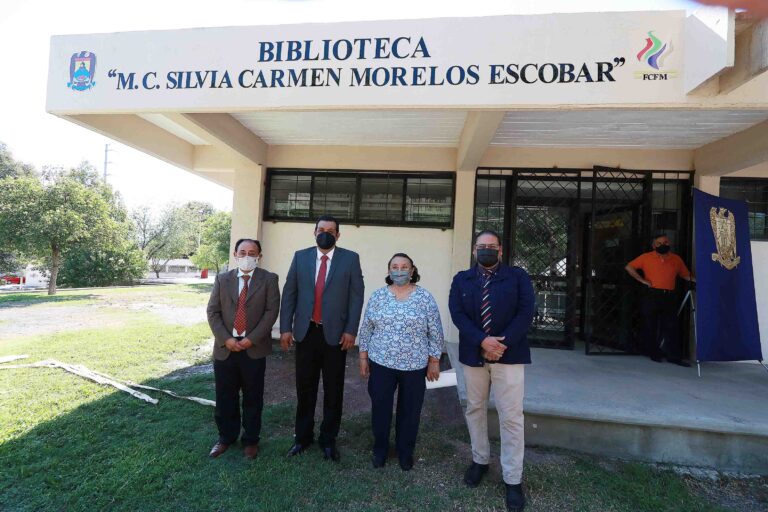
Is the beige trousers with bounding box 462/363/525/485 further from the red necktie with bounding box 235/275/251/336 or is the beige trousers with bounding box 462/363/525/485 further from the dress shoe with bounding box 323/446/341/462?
the red necktie with bounding box 235/275/251/336

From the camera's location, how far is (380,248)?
6.43m

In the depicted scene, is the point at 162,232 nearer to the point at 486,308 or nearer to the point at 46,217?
the point at 46,217

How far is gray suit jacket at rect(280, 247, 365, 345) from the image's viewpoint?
123 inches

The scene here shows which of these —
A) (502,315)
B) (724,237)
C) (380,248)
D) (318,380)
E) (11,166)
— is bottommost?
(318,380)

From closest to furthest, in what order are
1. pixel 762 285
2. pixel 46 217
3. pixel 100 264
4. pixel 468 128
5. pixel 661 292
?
pixel 468 128
pixel 661 292
pixel 762 285
pixel 46 217
pixel 100 264

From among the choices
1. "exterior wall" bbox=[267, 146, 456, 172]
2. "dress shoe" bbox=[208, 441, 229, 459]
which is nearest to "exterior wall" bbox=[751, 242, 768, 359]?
"exterior wall" bbox=[267, 146, 456, 172]

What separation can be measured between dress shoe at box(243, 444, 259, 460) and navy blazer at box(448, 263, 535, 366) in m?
1.74

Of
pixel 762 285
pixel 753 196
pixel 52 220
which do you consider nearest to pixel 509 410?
pixel 762 285

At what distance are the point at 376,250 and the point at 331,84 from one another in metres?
3.24

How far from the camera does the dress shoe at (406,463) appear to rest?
3033 mm

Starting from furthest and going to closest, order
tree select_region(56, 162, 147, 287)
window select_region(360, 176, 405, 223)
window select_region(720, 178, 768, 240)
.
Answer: tree select_region(56, 162, 147, 287) → window select_region(360, 176, 405, 223) → window select_region(720, 178, 768, 240)

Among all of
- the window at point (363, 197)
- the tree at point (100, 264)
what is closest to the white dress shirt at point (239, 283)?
the window at point (363, 197)

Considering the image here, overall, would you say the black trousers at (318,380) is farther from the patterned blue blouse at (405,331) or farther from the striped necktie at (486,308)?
the striped necktie at (486,308)

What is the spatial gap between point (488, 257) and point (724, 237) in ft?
13.4
